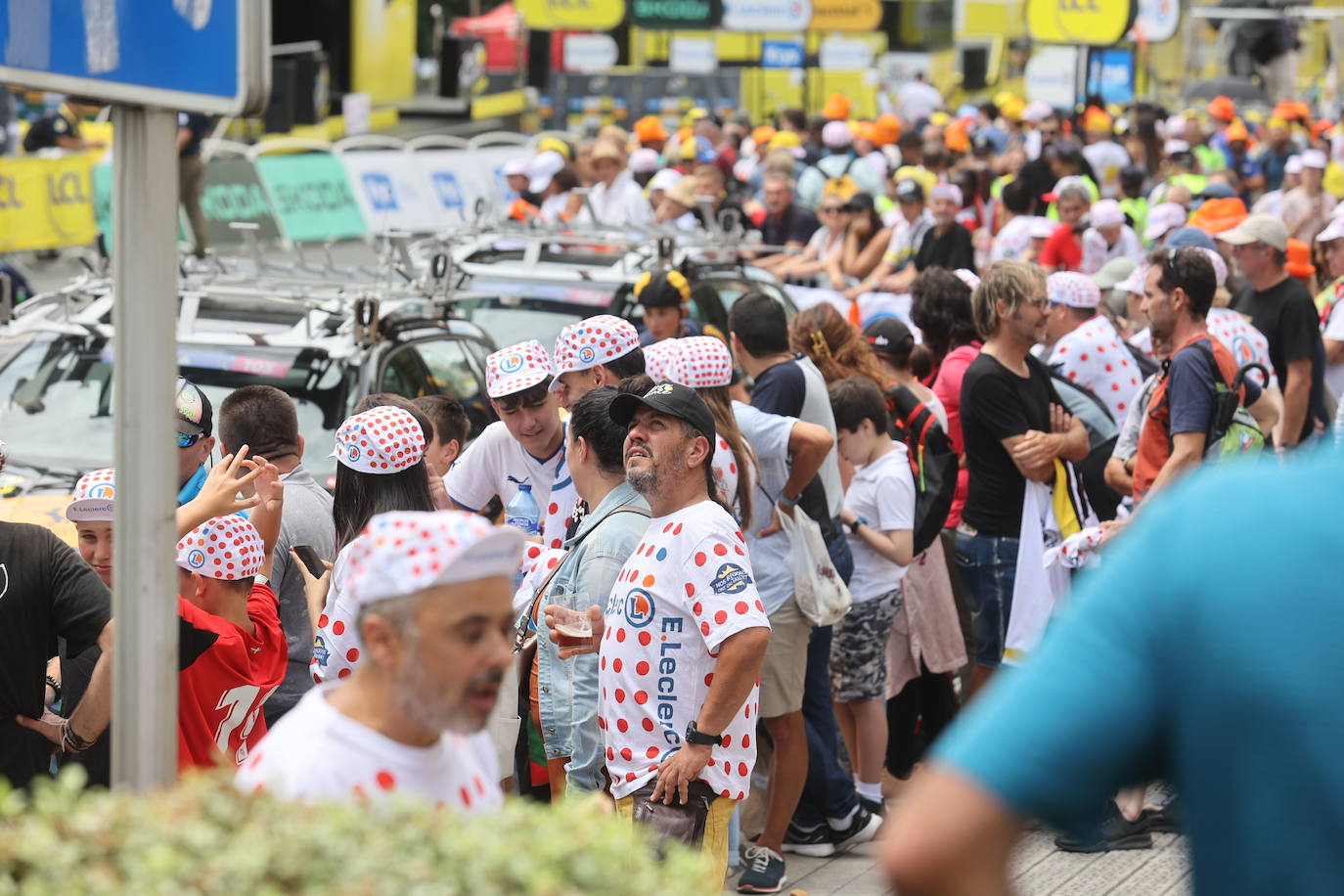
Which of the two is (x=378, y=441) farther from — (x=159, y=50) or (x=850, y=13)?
(x=850, y=13)

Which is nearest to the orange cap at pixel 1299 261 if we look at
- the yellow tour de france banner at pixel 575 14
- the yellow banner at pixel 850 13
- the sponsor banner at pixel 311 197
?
the sponsor banner at pixel 311 197

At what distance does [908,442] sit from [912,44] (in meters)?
39.3

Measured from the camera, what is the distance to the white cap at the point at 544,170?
49.7 feet

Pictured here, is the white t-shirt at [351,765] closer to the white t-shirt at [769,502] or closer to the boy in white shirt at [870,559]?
the white t-shirt at [769,502]

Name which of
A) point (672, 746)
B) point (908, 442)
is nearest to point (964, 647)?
point (908, 442)

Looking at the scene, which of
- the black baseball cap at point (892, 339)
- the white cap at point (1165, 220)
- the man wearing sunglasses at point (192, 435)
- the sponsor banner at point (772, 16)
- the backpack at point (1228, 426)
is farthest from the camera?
the sponsor banner at point (772, 16)

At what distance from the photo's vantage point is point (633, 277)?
399 inches

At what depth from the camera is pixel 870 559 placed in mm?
6707

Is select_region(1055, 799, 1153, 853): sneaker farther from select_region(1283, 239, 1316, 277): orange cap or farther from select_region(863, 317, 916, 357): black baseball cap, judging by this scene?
select_region(1283, 239, 1316, 277): orange cap

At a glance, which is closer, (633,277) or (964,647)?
(964,647)

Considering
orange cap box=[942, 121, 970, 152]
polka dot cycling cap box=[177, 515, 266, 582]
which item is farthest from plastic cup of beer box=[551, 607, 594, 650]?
orange cap box=[942, 121, 970, 152]

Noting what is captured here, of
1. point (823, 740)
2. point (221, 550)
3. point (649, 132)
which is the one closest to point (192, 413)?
point (221, 550)

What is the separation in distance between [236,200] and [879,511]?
48.4 ft

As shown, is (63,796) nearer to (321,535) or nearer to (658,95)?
(321,535)
